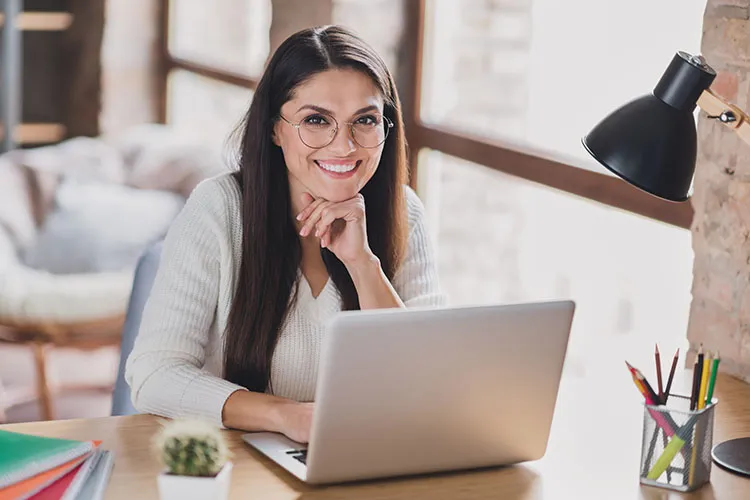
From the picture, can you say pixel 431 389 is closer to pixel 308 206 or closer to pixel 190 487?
pixel 190 487

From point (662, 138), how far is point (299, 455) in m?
0.64

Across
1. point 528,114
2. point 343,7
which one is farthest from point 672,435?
point 343,7

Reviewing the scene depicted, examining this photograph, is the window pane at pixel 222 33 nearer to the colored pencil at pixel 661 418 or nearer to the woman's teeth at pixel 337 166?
the woman's teeth at pixel 337 166

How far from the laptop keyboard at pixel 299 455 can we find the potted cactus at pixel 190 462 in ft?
0.88

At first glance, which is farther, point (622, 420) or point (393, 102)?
point (393, 102)

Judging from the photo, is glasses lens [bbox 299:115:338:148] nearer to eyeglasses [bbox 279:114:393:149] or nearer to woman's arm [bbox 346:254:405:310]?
eyeglasses [bbox 279:114:393:149]

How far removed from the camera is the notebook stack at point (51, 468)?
1.38 m

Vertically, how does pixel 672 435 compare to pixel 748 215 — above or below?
below

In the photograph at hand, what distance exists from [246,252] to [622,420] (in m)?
0.68

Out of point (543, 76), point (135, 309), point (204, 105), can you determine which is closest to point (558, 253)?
point (543, 76)

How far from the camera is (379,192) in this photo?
2137 mm

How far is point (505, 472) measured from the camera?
1544 millimetres

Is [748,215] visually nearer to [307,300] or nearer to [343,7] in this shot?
[307,300]

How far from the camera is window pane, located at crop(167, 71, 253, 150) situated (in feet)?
17.6
